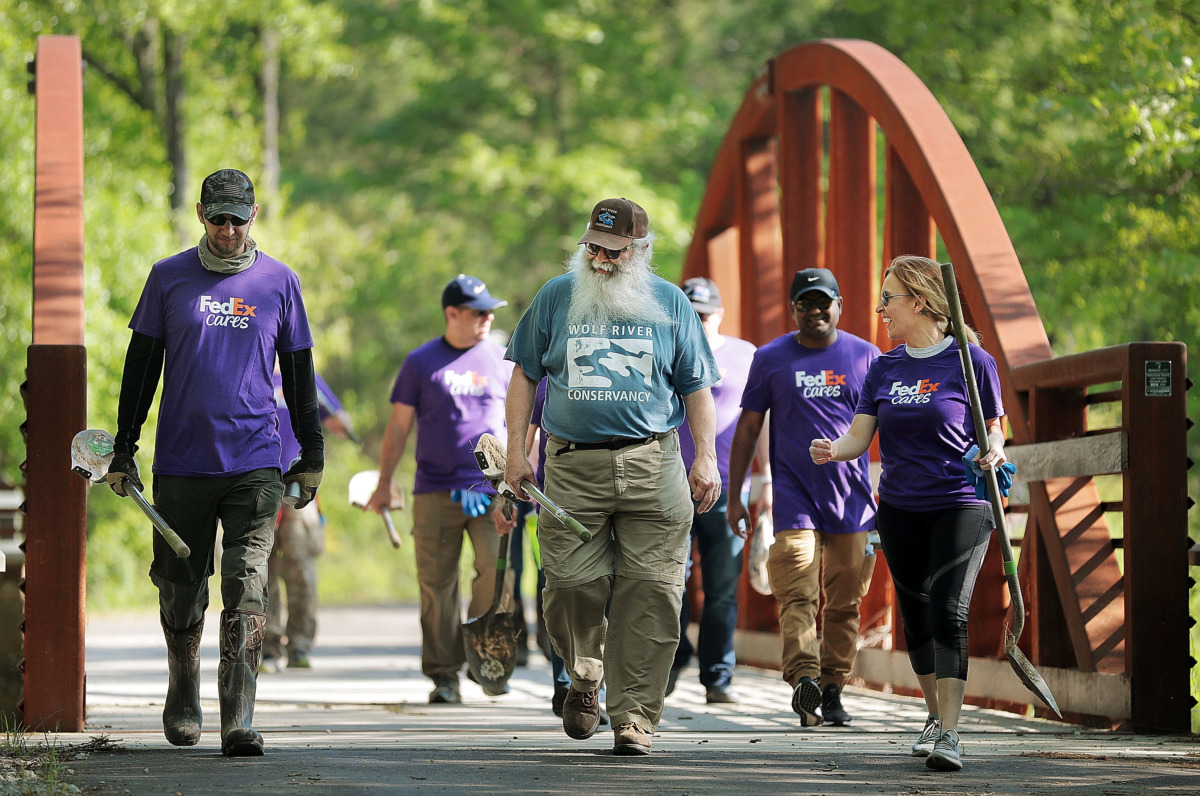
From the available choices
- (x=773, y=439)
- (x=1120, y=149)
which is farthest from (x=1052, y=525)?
(x=1120, y=149)

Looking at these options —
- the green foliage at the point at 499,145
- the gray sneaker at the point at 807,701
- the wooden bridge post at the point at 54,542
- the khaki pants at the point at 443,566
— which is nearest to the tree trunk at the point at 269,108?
the green foliage at the point at 499,145

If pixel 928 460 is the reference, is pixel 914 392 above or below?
above

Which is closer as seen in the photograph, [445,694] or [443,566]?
[445,694]

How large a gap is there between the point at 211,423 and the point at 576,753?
5.45 ft

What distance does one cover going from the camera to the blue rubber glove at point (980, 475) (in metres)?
5.65

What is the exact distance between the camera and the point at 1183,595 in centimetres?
653

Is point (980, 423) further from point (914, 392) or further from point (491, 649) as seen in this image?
point (491, 649)

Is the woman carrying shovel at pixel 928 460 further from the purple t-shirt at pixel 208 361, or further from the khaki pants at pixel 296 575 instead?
the khaki pants at pixel 296 575

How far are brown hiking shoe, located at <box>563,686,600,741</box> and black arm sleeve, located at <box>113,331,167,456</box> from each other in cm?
174

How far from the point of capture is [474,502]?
829 cm

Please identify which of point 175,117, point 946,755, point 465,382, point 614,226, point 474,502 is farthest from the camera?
point 175,117

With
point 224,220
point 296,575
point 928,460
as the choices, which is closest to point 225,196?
point 224,220

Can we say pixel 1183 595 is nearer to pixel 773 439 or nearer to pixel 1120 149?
pixel 773 439

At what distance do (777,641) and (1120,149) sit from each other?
21.0 feet
